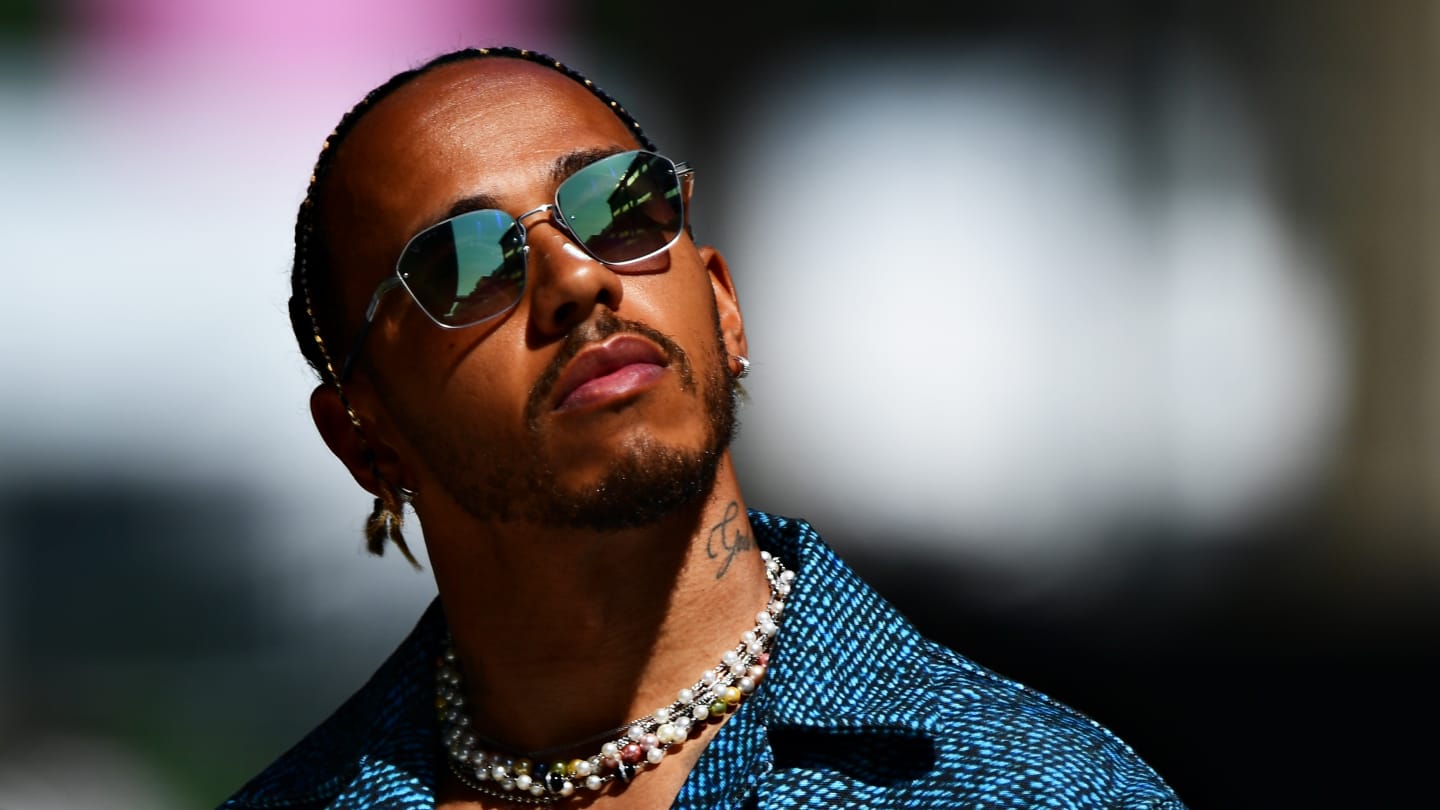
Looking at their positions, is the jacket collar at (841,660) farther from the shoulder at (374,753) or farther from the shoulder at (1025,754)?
the shoulder at (374,753)

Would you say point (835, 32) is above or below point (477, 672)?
above

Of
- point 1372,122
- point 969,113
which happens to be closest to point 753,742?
point 969,113

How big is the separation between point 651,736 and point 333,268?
2.80 ft

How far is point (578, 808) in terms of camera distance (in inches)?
89.3

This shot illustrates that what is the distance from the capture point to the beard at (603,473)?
2.16 meters

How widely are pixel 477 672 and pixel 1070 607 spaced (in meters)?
1.99

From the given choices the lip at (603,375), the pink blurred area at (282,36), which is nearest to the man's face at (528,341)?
the lip at (603,375)

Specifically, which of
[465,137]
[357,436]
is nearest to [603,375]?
[465,137]

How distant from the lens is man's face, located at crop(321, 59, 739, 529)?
2172mm

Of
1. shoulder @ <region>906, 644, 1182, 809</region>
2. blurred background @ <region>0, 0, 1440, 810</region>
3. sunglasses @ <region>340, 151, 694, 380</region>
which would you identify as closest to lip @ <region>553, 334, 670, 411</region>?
sunglasses @ <region>340, 151, 694, 380</region>

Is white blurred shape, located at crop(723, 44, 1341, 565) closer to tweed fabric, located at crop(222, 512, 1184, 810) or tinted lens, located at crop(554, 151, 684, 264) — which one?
tweed fabric, located at crop(222, 512, 1184, 810)

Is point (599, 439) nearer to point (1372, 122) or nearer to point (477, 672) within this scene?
point (477, 672)

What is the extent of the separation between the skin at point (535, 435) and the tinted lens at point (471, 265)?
0.08ft

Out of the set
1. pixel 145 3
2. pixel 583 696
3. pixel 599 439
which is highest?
pixel 145 3
